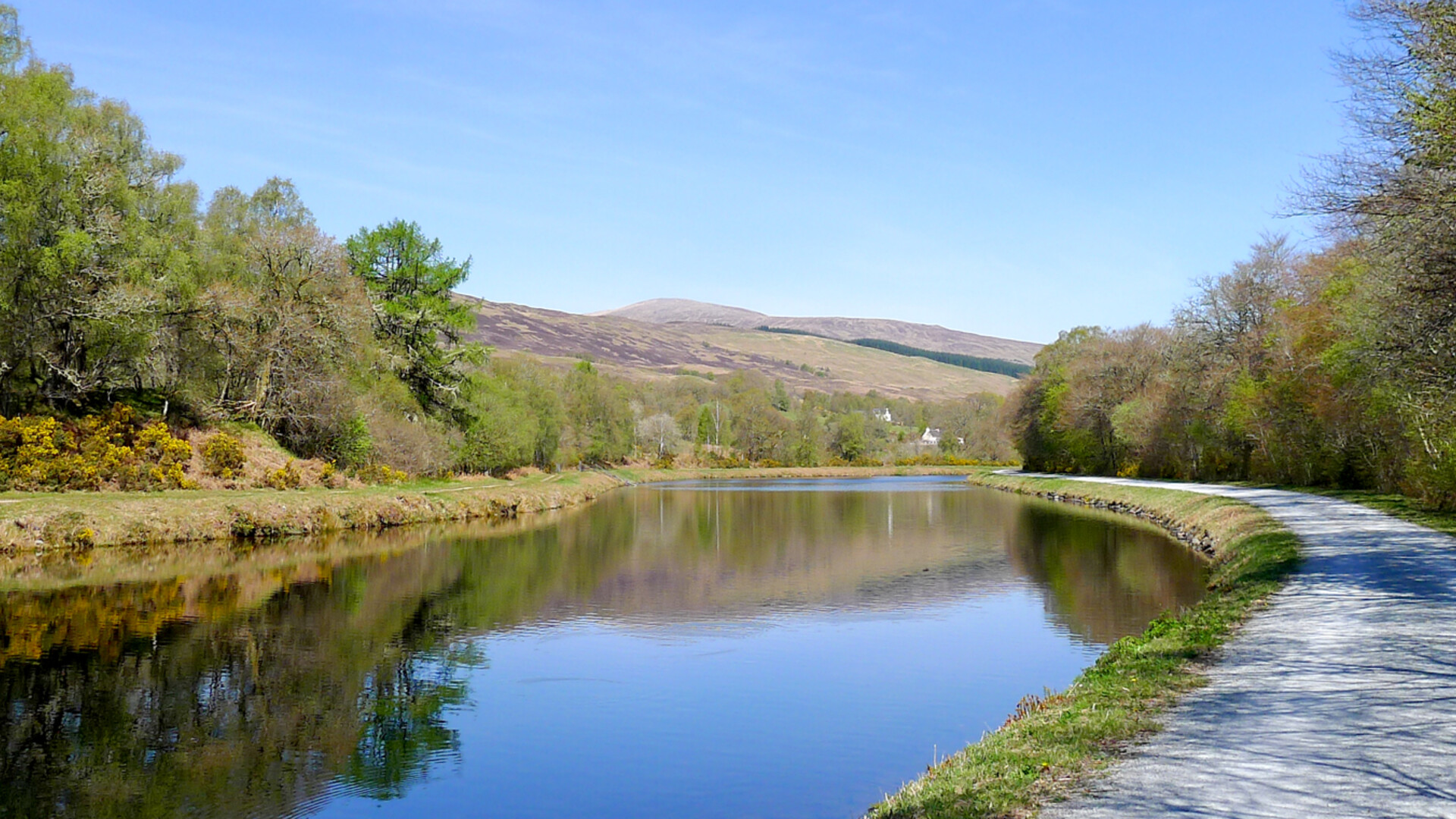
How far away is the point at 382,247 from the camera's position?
49250 mm

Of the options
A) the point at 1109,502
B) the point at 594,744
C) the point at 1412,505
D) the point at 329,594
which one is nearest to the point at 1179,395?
the point at 1109,502

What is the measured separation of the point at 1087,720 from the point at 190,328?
1423 inches

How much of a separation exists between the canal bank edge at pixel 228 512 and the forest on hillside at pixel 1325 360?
27.5 metres

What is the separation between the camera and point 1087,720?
8.45 metres

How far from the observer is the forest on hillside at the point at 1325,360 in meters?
14.0

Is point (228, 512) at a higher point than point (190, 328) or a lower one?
lower

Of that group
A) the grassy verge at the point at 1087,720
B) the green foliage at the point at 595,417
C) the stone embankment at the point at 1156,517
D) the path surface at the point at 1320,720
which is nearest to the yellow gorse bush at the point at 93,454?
the grassy verge at the point at 1087,720

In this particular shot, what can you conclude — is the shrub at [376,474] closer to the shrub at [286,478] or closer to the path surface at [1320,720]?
the shrub at [286,478]

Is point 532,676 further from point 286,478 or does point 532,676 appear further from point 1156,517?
point 1156,517

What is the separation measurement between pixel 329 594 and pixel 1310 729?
17.5 meters

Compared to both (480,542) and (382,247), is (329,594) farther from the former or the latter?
(382,247)

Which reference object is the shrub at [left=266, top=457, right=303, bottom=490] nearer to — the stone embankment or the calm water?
the calm water

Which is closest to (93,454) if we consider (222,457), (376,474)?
(222,457)

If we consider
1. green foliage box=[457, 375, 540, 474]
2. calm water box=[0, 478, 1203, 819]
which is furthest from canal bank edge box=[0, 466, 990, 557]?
green foliage box=[457, 375, 540, 474]
